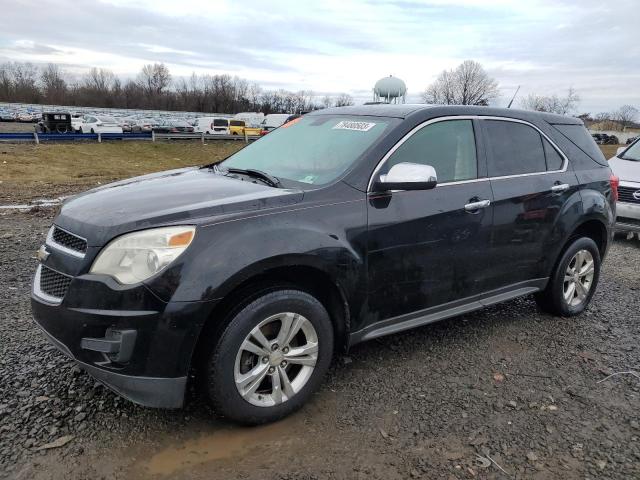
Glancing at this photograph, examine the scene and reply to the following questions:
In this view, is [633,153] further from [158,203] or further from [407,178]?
[158,203]

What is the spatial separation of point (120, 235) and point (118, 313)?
39cm

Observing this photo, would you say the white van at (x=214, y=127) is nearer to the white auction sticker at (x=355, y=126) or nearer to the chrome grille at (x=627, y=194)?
the chrome grille at (x=627, y=194)

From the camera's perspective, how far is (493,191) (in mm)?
3777

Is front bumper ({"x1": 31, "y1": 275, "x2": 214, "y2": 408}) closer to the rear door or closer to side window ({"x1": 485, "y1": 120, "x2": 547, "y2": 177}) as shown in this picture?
the rear door

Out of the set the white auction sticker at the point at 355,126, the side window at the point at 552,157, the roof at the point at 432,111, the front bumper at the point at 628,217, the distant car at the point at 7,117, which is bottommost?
the distant car at the point at 7,117

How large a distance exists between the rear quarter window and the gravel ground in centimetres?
171

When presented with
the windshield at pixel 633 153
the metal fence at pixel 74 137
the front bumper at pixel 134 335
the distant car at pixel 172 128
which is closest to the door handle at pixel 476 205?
the front bumper at pixel 134 335

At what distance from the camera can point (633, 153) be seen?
353 inches

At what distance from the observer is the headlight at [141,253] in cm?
249

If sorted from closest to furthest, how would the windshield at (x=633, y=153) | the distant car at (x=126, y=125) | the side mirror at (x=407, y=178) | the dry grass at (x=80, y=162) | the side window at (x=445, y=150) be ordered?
1. the side mirror at (x=407, y=178)
2. the side window at (x=445, y=150)
3. the windshield at (x=633, y=153)
4. the dry grass at (x=80, y=162)
5. the distant car at (x=126, y=125)

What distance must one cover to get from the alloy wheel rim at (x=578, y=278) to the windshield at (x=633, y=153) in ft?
17.1

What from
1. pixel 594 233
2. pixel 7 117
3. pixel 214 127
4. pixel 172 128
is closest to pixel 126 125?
pixel 172 128

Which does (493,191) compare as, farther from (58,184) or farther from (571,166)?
(58,184)

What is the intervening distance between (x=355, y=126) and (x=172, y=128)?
4679cm
